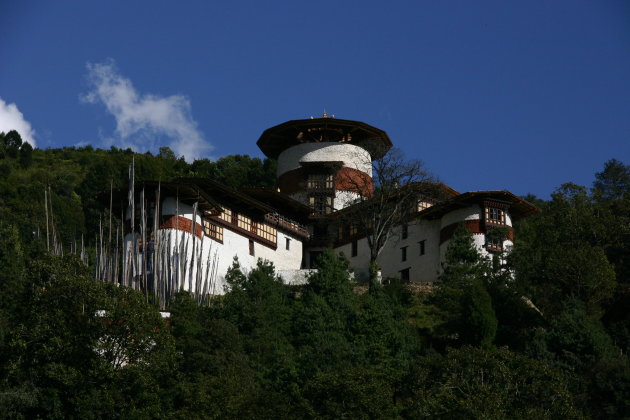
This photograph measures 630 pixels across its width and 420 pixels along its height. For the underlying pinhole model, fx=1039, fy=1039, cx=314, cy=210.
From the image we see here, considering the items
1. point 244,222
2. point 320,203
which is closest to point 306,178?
point 320,203

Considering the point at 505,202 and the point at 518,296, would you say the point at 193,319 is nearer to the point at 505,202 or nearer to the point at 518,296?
the point at 518,296

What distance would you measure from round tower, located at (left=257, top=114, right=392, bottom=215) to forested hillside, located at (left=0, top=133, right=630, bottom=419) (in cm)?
1449

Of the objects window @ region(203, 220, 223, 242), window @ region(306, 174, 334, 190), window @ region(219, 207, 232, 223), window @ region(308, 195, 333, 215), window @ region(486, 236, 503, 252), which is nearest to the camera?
window @ region(203, 220, 223, 242)

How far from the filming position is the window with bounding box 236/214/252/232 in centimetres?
7212

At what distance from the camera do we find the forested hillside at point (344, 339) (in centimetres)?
4041

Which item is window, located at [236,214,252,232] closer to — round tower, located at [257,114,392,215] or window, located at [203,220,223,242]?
window, located at [203,220,223,242]

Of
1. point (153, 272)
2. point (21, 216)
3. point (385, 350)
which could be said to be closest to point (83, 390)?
point (385, 350)

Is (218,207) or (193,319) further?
(218,207)

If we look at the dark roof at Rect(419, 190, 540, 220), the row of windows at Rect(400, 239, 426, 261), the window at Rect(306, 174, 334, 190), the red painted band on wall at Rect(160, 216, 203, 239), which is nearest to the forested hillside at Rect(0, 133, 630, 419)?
the dark roof at Rect(419, 190, 540, 220)

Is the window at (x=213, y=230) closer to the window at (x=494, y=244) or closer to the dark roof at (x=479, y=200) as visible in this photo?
the dark roof at (x=479, y=200)

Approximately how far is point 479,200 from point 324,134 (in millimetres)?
17916

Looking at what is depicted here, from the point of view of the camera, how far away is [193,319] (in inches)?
2047

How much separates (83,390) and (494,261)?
30.8 meters

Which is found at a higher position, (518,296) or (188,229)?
(188,229)
